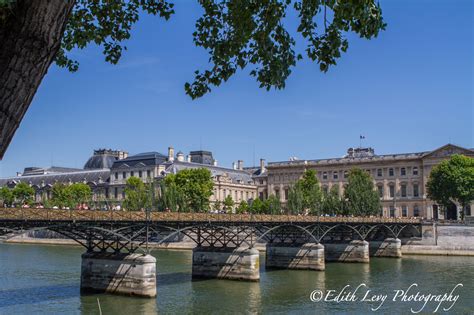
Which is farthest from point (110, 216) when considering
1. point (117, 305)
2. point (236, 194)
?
point (236, 194)

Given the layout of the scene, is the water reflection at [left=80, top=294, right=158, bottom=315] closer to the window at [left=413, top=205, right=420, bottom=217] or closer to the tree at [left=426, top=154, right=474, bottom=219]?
the tree at [left=426, top=154, right=474, bottom=219]

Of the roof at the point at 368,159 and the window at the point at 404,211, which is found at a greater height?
the roof at the point at 368,159

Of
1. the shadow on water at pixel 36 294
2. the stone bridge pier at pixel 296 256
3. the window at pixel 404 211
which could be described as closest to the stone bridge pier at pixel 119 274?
the shadow on water at pixel 36 294

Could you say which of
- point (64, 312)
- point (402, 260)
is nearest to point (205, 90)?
point (64, 312)

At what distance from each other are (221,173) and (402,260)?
220 feet

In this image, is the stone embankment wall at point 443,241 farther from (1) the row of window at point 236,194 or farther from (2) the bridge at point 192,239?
(1) the row of window at point 236,194

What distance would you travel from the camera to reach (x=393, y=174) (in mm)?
107375

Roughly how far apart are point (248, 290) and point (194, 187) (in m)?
51.5

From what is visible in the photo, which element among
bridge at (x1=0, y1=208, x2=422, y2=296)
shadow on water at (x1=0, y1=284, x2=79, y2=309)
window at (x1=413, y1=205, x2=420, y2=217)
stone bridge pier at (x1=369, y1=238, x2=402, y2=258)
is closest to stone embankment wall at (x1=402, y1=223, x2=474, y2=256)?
stone bridge pier at (x1=369, y1=238, x2=402, y2=258)

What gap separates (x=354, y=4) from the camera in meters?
6.26

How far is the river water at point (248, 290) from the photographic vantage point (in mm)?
31297

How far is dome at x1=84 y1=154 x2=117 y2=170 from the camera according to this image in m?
140

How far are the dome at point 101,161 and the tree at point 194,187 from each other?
165 ft

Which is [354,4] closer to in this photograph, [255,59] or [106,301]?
[255,59]
